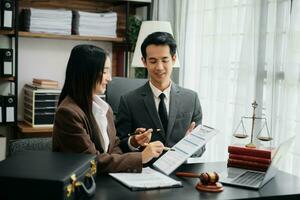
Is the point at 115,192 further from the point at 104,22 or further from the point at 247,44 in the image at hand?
the point at 104,22

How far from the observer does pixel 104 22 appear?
383cm

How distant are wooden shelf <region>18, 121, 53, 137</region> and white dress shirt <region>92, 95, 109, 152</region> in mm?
1672

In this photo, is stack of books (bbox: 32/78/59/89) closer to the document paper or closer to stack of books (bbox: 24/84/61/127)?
stack of books (bbox: 24/84/61/127)

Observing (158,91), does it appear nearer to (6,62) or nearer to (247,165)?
(247,165)

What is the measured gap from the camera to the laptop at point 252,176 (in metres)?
1.65

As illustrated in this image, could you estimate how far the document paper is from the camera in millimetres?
1556

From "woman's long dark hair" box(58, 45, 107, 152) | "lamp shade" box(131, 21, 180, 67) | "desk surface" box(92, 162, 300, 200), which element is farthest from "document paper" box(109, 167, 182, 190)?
"lamp shade" box(131, 21, 180, 67)

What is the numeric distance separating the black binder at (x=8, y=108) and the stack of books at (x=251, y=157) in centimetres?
206

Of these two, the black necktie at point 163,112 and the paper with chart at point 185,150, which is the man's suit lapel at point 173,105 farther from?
the paper with chart at point 185,150

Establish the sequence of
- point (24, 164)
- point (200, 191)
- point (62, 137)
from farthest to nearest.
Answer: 1. point (62, 137)
2. point (200, 191)
3. point (24, 164)

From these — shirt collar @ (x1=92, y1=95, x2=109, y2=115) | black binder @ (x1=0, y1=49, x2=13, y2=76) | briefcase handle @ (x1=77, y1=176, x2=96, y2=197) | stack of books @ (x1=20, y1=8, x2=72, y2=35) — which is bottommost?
briefcase handle @ (x1=77, y1=176, x2=96, y2=197)

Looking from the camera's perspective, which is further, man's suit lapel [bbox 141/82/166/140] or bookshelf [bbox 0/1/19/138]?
bookshelf [bbox 0/1/19/138]

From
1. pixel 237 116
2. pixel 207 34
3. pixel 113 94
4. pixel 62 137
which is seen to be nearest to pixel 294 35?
pixel 237 116

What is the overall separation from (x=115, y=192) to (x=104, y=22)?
255 cm
